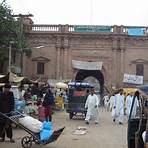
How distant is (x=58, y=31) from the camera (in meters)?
47.4

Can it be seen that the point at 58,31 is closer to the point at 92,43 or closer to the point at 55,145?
the point at 92,43

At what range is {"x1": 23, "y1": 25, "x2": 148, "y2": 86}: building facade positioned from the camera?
46875 millimetres

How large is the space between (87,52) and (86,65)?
53.1 inches

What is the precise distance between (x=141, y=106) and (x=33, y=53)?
39199 millimetres

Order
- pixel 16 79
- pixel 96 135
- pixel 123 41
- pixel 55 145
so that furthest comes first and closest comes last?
pixel 123 41, pixel 16 79, pixel 96 135, pixel 55 145

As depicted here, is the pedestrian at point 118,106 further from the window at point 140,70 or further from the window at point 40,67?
the window at point 40,67

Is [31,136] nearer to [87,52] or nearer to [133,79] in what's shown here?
[133,79]

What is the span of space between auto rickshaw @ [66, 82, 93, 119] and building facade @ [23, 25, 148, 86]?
19.2 meters

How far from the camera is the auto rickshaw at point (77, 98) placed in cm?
2586

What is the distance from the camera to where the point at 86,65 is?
1854 inches

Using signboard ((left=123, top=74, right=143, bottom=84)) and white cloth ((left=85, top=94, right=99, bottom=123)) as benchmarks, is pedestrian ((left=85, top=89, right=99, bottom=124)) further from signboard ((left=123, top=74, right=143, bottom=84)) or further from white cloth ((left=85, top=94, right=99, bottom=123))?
signboard ((left=123, top=74, right=143, bottom=84))

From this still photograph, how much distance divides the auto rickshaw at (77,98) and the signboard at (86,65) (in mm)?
19018

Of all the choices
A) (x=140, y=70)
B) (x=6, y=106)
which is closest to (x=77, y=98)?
(x=6, y=106)

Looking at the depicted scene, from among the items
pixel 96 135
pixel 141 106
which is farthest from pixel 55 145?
pixel 141 106
